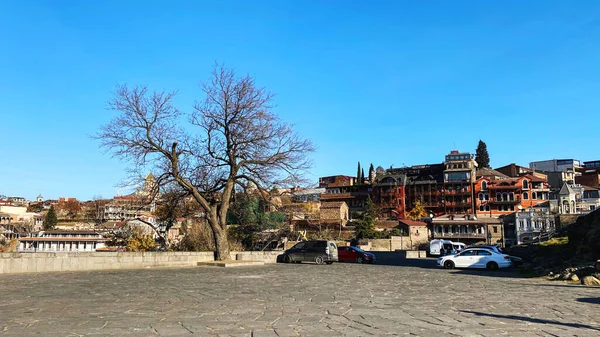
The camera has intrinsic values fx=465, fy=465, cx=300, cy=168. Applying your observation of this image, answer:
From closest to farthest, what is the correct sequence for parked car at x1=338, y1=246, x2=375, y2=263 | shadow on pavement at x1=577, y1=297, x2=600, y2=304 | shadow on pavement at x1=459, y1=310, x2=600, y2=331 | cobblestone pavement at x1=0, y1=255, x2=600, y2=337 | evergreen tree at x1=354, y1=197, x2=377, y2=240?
cobblestone pavement at x1=0, y1=255, x2=600, y2=337 → shadow on pavement at x1=459, y1=310, x2=600, y2=331 → shadow on pavement at x1=577, y1=297, x2=600, y2=304 → parked car at x1=338, y1=246, x2=375, y2=263 → evergreen tree at x1=354, y1=197, x2=377, y2=240

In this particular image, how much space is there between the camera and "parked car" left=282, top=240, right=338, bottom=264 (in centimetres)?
2975

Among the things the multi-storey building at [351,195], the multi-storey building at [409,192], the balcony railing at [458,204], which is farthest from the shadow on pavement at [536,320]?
the multi-storey building at [351,195]

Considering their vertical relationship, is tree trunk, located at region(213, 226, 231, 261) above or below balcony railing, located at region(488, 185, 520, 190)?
below

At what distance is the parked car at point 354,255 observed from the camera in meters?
34.0

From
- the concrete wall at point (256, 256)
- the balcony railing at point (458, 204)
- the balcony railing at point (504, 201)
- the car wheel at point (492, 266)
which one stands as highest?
the balcony railing at point (504, 201)

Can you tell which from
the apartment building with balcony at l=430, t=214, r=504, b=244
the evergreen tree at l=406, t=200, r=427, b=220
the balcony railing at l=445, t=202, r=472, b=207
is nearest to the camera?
the apartment building with balcony at l=430, t=214, r=504, b=244

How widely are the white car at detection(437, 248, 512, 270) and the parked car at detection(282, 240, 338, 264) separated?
6.67 metres

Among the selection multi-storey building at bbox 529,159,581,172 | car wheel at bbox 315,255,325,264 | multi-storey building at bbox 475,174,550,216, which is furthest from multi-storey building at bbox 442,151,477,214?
car wheel at bbox 315,255,325,264

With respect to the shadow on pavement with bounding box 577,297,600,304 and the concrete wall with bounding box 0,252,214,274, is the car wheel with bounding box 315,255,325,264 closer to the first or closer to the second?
the concrete wall with bounding box 0,252,214,274

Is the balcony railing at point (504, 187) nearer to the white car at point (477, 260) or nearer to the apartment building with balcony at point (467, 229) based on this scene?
the apartment building with balcony at point (467, 229)

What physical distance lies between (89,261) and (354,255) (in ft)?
65.5

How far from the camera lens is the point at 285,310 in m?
9.27

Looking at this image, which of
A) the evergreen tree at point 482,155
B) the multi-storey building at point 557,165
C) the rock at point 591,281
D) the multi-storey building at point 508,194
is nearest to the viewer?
the rock at point 591,281

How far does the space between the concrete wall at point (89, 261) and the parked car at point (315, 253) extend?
6.66 meters
